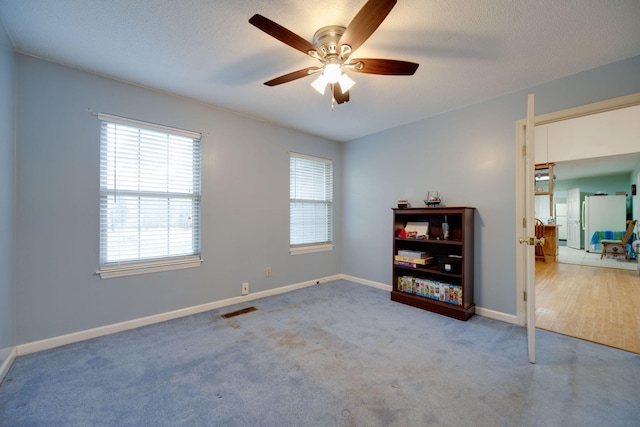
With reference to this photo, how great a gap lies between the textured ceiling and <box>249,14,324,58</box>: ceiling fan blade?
0.74ft

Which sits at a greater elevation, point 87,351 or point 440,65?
point 440,65

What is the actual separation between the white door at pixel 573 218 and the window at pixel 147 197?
11219 mm

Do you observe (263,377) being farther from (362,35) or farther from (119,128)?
(119,128)

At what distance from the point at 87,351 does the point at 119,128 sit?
1.98 metres

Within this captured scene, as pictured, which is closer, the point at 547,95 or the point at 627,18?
the point at 627,18

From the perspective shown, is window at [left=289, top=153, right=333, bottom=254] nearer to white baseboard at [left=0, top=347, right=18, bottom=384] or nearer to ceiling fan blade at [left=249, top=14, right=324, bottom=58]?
ceiling fan blade at [left=249, top=14, right=324, bottom=58]

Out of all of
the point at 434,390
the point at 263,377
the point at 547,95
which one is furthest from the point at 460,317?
the point at 547,95

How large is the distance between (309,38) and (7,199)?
2.49m

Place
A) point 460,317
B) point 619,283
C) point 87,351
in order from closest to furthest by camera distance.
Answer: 1. point 87,351
2. point 460,317
3. point 619,283

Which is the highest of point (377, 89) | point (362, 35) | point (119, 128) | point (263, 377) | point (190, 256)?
point (377, 89)

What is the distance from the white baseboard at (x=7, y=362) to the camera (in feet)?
5.82

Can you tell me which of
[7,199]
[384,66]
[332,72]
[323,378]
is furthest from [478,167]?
[7,199]

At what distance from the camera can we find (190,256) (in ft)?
9.86

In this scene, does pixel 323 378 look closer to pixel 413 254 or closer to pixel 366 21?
pixel 413 254
